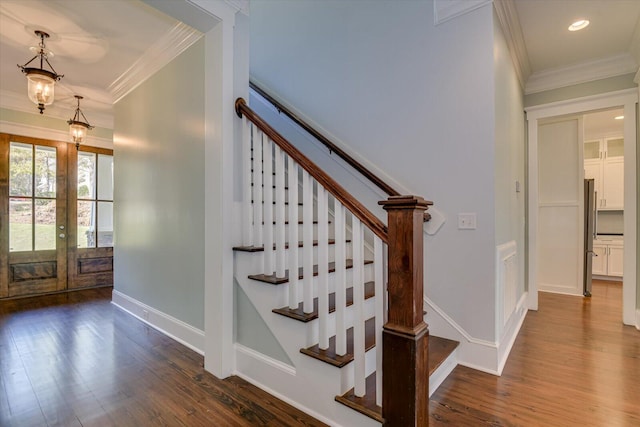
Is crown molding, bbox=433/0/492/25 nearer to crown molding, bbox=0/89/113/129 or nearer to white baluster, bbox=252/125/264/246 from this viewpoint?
white baluster, bbox=252/125/264/246

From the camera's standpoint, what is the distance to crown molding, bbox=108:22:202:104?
2676 millimetres

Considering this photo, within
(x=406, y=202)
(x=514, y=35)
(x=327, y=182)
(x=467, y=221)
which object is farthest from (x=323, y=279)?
(x=514, y=35)

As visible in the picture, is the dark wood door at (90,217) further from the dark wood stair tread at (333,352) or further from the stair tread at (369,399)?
the stair tread at (369,399)

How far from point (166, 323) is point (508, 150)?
3.50 metres

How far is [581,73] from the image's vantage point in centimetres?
342

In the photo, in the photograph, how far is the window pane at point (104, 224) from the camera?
504 cm

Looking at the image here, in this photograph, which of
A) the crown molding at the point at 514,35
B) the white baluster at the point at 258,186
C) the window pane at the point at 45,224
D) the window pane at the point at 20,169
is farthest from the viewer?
the window pane at the point at 45,224

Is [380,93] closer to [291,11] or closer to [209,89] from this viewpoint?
[209,89]

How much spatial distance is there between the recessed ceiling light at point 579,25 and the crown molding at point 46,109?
6194 millimetres

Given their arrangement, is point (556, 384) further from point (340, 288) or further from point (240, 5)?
point (240, 5)

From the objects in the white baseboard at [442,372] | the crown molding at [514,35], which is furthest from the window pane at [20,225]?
the crown molding at [514,35]

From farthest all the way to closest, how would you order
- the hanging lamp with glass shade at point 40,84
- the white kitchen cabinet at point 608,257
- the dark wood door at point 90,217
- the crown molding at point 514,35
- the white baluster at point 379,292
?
the white kitchen cabinet at point 608,257
the dark wood door at point 90,217
the hanging lamp with glass shade at point 40,84
the crown molding at point 514,35
the white baluster at point 379,292

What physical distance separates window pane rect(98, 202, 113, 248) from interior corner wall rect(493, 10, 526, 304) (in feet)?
18.5

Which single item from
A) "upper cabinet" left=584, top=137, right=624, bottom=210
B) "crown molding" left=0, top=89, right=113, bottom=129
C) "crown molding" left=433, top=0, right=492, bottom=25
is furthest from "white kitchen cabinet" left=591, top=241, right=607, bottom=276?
"crown molding" left=0, top=89, right=113, bottom=129
